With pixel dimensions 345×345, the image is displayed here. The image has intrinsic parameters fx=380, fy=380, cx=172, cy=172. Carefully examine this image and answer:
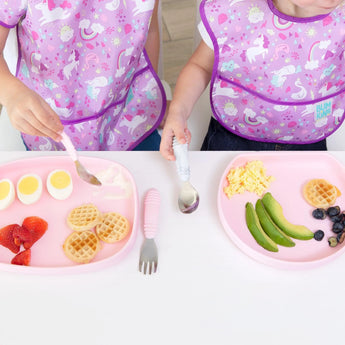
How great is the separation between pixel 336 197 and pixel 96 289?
Answer: 0.48 metres

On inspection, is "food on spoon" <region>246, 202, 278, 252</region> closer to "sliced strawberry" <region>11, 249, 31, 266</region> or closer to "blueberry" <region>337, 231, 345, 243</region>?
"blueberry" <region>337, 231, 345, 243</region>

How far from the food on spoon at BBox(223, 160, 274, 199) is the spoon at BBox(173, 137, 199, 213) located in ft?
0.21

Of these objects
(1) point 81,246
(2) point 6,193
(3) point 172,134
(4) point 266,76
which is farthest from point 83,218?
(4) point 266,76

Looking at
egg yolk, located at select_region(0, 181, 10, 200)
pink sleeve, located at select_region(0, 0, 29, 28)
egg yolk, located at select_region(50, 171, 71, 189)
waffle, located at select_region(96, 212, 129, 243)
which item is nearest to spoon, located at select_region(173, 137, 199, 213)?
waffle, located at select_region(96, 212, 129, 243)

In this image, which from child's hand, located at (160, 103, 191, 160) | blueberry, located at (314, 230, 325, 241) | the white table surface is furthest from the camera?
child's hand, located at (160, 103, 191, 160)

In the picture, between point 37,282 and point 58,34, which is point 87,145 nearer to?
point 58,34

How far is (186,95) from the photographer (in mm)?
926

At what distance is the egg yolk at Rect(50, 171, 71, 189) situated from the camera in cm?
72

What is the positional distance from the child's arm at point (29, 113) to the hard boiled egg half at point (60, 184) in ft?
0.24

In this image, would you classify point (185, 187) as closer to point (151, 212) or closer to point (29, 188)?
point (151, 212)

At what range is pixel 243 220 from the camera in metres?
0.70

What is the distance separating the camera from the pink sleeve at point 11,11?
0.79 m

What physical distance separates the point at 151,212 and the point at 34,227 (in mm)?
207

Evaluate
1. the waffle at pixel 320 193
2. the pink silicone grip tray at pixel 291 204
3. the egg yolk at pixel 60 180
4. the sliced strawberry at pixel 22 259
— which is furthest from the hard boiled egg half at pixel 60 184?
the waffle at pixel 320 193
